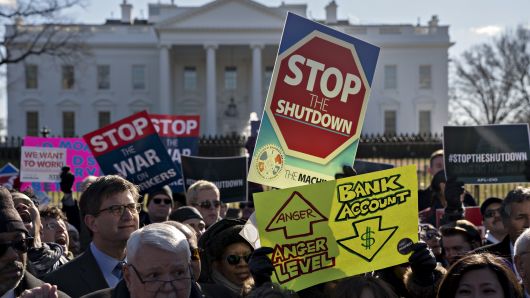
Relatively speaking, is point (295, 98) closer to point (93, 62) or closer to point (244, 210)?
point (244, 210)

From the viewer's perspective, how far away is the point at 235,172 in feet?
33.7

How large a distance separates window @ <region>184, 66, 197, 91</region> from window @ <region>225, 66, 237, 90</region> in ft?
8.13

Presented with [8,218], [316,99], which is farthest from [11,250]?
[316,99]

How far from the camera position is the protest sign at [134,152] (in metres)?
8.73

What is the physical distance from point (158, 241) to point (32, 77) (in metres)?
62.5

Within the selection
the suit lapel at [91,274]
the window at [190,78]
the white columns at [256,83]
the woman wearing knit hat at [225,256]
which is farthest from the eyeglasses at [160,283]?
the window at [190,78]

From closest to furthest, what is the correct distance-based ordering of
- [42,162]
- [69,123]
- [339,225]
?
[339,225] → [42,162] → [69,123]

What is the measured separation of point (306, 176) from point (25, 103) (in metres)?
61.0

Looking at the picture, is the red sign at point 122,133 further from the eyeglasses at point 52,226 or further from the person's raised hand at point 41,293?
the person's raised hand at point 41,293

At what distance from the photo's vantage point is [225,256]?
4992mm

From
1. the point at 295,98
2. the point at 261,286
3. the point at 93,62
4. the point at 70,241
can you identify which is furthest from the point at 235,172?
the point at 93,62

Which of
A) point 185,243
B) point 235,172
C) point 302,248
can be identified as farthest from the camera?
point 235,172

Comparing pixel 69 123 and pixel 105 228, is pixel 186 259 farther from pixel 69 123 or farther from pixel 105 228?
pixel 69 123

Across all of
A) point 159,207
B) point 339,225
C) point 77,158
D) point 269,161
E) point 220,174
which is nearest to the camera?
point 339,225
